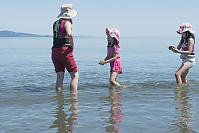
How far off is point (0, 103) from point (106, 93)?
99.8 inches

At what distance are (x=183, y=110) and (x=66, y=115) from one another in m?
2.14

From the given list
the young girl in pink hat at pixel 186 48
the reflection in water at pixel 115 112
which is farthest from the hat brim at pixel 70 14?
the young girl in pink hat at pixel 186 48

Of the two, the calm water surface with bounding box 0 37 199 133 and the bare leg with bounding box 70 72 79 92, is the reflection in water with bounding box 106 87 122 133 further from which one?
the bare leg with bounding box 70 72 79 92


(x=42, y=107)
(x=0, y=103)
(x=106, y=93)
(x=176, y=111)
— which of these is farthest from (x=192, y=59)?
(x=0, y=103)

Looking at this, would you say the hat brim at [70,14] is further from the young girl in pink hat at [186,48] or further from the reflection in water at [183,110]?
the reflection in water at [183,110]

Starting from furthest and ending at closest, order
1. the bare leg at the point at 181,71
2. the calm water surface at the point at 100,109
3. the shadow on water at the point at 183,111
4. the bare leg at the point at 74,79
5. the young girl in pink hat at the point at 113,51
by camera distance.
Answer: the bare leg at the point at 181,71, the young girl in pink hat at the point at 113,51, the bare leg at the point at 74,79, the calm water surface at the point at 100,109, the shadow on water at the point at 183,111

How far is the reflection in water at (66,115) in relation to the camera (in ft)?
15.0

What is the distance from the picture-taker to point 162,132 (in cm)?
436

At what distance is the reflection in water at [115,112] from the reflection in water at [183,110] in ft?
3.08

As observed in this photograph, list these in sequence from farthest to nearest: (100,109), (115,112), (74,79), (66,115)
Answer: (74,79) → (100,109) → (115,112) → (66,115)

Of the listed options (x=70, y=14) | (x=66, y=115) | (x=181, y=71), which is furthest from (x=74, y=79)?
(x=181, y=71)

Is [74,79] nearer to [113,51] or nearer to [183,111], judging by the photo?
[113,51]

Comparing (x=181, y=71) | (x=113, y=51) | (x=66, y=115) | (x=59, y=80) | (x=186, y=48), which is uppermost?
(x=186, y=48)

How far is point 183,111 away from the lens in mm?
5512
